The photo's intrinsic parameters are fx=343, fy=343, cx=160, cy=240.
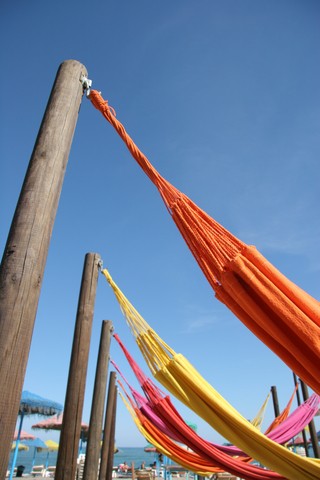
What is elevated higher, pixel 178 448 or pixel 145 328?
pixel 145 328

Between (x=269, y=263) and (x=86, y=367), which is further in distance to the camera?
(x=86, y=367)

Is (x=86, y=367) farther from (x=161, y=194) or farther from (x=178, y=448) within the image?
(x=178, y=448)

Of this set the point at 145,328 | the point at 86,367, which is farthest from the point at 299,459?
the point at 86,367

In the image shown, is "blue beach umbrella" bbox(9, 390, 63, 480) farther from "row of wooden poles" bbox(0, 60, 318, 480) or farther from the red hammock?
"row of wooden poles" bbox(0, 60, 318, 480)

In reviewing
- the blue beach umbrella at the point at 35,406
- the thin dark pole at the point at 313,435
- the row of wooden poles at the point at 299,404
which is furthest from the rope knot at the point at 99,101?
the blue beach umbrella at the point at 35,406

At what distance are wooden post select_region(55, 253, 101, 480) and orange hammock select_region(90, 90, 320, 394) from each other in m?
2.04

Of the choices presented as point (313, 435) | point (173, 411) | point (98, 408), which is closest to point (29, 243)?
point (173, 411)

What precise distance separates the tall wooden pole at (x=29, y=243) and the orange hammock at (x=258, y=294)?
1.94 ft

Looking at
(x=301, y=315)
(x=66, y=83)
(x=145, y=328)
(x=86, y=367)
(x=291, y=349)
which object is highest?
(x=66, y=83)

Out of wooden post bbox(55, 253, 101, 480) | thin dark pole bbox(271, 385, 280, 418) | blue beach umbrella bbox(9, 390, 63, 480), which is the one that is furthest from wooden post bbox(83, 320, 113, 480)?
blue beach umbrella bbox(9, 390, 63, 480)

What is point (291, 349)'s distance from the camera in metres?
1.23

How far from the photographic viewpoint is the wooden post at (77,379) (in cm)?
270

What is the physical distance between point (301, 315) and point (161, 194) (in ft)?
2.74

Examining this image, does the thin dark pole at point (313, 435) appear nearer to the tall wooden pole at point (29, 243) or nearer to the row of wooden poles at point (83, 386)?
the row of wooden poles at point (83, 386)
